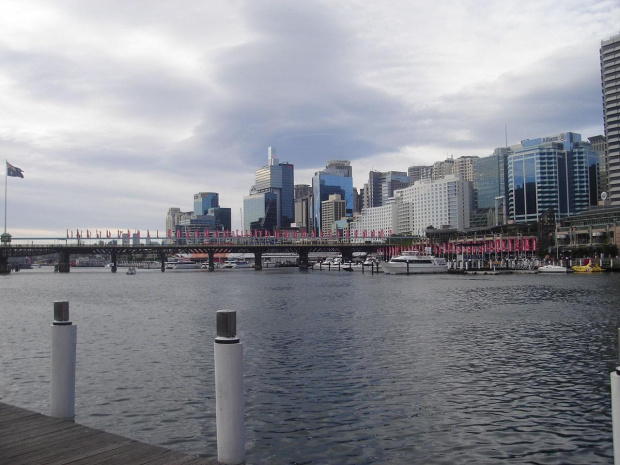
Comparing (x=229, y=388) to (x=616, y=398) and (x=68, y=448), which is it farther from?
(x=616, y=398)

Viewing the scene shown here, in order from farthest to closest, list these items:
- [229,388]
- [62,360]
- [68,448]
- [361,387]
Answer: [361,387] < [62,360] < [68,448] < [229,388]

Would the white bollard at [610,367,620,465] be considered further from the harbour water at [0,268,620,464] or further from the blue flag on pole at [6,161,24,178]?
the blue flag on pole at [6,161,24,178]

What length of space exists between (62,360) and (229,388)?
14.2 ft

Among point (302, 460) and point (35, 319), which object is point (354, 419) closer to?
point (302, 460)

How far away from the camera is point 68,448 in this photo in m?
7.70

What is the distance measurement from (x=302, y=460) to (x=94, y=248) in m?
200

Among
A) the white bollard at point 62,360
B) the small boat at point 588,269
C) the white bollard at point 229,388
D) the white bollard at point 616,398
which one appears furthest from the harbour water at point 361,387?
the small boat at point 588,269

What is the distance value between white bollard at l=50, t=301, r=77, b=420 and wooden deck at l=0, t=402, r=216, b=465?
2.37 ft

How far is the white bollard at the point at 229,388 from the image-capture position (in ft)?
23.6

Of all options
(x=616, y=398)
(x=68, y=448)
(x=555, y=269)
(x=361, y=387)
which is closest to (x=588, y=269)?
(x=555, y=269)

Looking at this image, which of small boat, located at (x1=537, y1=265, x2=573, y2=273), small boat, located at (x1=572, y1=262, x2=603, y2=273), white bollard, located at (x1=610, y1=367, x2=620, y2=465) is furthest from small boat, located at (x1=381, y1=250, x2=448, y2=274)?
white bollard, located at (x1=610, y1=367, x2=620, y2=465)

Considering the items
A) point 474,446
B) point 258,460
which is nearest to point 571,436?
point 474,446

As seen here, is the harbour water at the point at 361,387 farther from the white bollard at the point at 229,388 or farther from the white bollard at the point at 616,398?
the white bollard at the point at 616,398

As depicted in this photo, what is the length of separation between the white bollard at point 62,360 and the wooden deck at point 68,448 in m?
0.72
